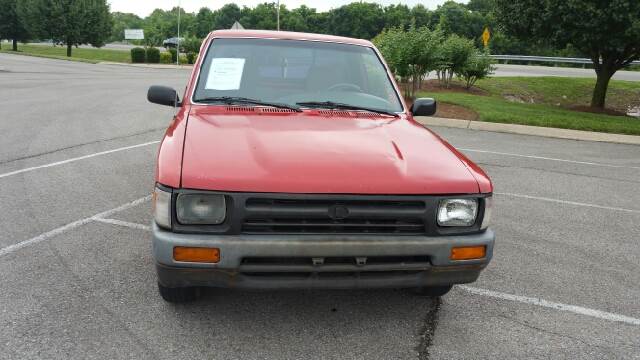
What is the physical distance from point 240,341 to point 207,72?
208cm

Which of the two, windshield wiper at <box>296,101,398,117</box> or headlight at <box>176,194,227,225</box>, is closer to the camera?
headlight at <box>176,194,227,225</box>

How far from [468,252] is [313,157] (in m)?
0.98

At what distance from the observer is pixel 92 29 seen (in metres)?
52.0

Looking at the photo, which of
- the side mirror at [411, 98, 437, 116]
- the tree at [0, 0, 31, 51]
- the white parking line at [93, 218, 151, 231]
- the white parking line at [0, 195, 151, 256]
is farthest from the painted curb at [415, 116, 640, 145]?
the tree at [0, 0, 31, 51]

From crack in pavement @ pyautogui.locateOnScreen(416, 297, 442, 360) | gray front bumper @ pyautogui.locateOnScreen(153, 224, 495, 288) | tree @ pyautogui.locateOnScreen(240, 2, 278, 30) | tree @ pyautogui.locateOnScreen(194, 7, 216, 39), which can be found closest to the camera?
gray front bumper @ pyautogui.locateOnScreen(153, 224, 495, 288)

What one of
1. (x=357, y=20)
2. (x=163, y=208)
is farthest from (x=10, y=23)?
(x=163, y=208)

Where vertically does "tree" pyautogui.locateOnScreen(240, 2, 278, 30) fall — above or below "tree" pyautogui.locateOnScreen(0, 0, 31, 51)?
above

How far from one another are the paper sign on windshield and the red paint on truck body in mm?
366

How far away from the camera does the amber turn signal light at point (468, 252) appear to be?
2.92 m

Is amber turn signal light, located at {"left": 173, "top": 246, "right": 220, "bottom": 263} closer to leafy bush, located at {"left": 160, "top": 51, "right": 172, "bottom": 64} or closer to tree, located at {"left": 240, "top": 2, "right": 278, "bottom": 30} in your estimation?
leafy bush, located at {"left": 160, "top": 51, "right": 172, "bottom": 64}

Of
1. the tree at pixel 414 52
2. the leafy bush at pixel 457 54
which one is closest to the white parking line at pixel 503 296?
the tree at pixel 414 52

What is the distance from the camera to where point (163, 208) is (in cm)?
275

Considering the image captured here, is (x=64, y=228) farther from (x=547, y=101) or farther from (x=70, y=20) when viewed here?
(x=70, y=20)

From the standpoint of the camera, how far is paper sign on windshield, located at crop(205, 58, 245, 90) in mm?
4039
